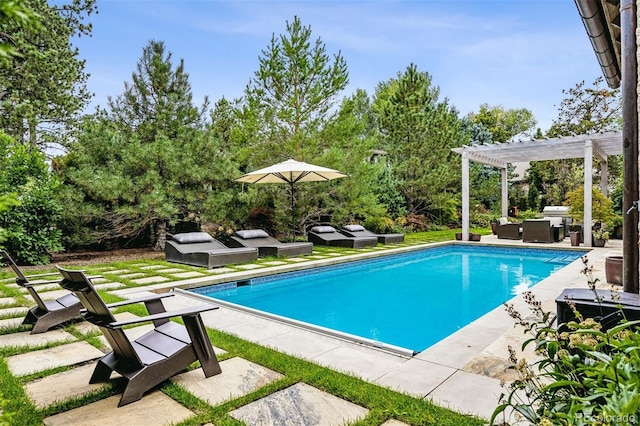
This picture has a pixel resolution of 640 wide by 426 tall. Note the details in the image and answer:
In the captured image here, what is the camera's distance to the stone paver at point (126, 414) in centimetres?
→ 241

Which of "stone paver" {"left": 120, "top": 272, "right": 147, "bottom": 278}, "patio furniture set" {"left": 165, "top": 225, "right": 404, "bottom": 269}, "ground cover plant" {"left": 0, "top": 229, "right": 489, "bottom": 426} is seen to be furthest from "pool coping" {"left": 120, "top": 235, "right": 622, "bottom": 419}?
"patio furniture set" {"left": 165, "top": 225, "right": 404, "bottom": 269}

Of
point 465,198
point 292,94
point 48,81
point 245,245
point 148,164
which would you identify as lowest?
point 245,245

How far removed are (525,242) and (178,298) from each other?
12.4 metres

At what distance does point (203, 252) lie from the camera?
28.3 ft

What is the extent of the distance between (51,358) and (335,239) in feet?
32.7

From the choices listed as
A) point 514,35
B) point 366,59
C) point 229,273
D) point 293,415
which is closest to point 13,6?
point 293,415

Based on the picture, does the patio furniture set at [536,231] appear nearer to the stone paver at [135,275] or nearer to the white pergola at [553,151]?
the white pergola at [553,151]

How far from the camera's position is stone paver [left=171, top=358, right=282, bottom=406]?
276cm

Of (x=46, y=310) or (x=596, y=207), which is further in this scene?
(x=596, y=207)

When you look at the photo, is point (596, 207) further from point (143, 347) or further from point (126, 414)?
point (126, 414)

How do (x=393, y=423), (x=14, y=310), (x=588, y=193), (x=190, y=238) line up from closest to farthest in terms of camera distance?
(x=393, y=423) → (x=14, y=310) → (x=190, y=238) → (x=588, y=193)

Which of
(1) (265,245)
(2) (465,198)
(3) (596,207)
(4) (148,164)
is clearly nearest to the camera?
(1) (265,245)

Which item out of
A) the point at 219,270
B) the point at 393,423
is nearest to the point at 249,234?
the point at 219,270

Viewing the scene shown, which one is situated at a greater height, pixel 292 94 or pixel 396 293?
pixel 292 94
